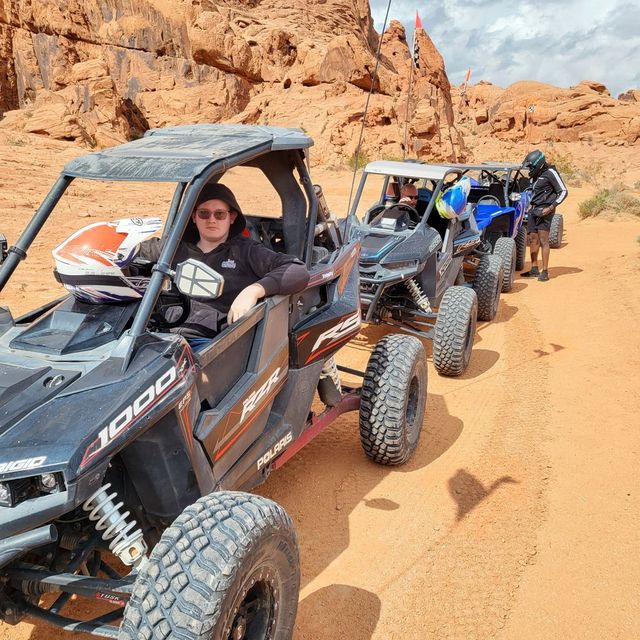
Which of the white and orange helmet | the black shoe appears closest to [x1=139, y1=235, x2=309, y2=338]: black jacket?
the white and orange helmet

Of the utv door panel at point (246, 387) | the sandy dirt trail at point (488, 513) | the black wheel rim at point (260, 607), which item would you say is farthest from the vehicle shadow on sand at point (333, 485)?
the utv door panel at point (246, 387)

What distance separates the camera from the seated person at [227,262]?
10.0 ft

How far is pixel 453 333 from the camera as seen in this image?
5922mm

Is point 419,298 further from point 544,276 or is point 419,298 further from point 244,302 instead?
point 544,276

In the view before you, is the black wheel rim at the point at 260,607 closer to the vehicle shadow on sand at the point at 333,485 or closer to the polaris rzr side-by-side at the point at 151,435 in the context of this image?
the polaris rzr side-by-side at the point at 151,435

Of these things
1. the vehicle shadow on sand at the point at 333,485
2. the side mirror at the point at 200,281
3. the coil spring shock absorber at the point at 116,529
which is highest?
the side mirror at the point at 200,281

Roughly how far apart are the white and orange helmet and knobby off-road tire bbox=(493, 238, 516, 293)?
24.1 feet

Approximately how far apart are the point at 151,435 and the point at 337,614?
1.32 m

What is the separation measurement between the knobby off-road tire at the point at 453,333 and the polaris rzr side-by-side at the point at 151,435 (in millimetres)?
2662

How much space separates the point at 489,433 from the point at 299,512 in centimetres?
180

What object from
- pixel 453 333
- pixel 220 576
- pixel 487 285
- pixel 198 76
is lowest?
pixel 487 285

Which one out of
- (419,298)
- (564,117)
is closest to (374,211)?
(419,298)

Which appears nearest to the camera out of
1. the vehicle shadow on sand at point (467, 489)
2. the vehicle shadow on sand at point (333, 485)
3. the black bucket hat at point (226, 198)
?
the black bucket hat at point (226, 198)

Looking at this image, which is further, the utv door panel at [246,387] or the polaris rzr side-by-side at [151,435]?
the utv door panel at [246,387]
